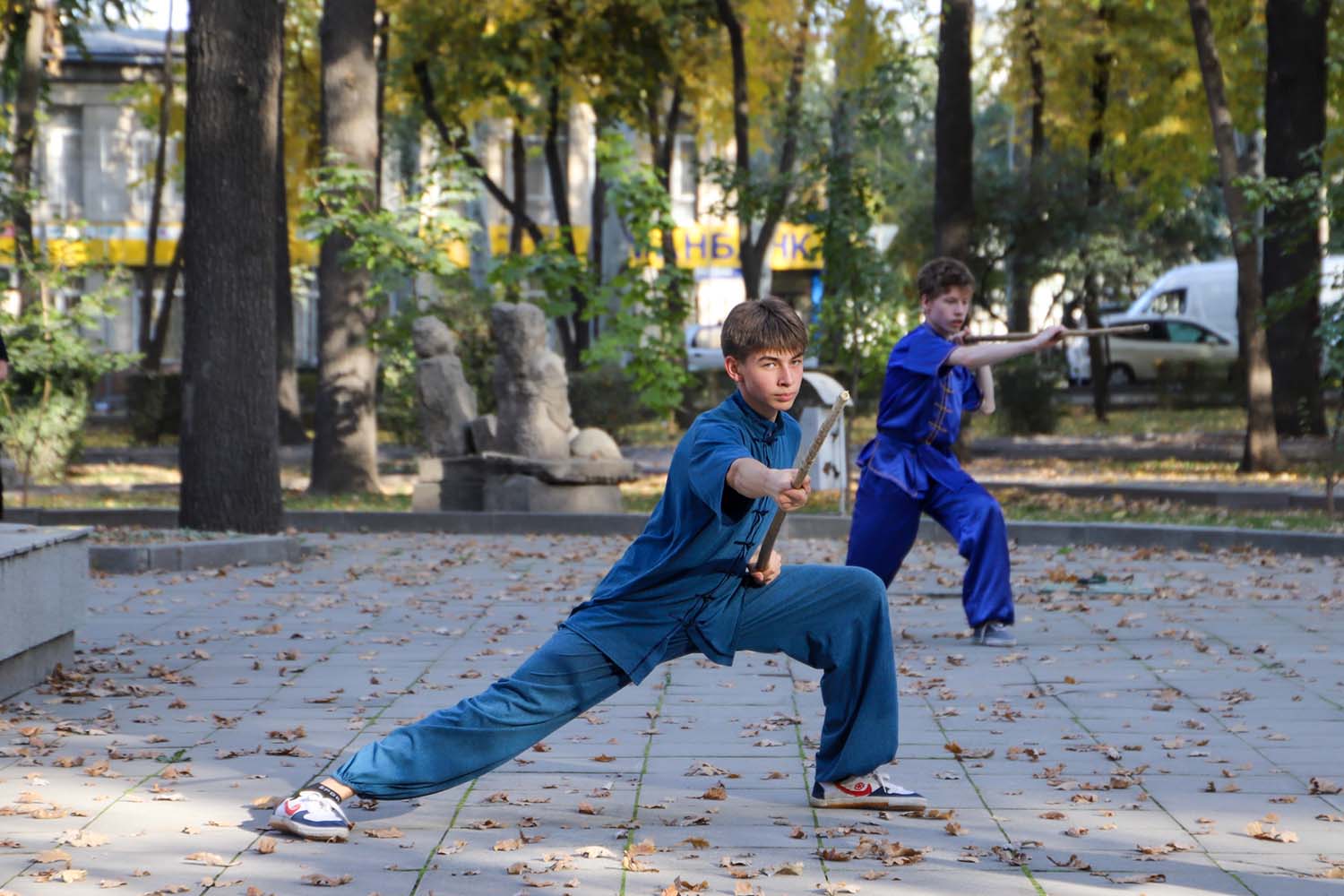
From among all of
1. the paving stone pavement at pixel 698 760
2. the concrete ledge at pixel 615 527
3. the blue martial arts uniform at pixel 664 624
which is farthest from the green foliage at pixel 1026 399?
the blue martial arts uniform at pixel 664 624

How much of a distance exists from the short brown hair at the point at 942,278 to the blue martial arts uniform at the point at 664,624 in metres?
3.18

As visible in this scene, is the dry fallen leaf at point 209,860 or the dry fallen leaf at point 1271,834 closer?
the dry fallen leaf at point 209,860

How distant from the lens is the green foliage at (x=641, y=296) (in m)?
20.6

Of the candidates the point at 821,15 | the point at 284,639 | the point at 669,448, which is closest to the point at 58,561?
the point at 284,639

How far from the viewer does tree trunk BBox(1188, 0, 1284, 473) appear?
18.8m

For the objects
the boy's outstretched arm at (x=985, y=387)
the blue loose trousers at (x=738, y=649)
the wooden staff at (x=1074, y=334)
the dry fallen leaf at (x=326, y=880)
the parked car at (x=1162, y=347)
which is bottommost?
the dry fallen leaf at (x=326, y=880)

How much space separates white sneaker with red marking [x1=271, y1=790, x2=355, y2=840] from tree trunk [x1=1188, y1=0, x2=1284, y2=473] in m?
15.0

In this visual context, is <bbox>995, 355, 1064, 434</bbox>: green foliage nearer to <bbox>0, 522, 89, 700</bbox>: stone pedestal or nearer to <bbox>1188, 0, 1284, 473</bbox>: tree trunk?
<bbox>1188, 0, 1284, 473</bbox>: tree trunk

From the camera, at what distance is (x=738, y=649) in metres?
5.20

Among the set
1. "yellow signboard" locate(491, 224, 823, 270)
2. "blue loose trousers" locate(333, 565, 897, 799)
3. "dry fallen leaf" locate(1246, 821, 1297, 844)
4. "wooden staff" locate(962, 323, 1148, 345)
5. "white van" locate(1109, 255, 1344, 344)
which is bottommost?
"dry fallen leaf" locate(1246, 821, 1297, 844)

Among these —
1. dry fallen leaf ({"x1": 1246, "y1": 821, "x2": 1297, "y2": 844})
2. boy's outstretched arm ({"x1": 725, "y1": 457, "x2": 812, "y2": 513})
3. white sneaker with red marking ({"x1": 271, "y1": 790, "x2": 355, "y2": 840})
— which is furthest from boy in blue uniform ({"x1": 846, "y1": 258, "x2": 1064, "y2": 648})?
white sneaker with red marking ({"x1": 271, "y1": 790, "x2": 355, "y2": 840})

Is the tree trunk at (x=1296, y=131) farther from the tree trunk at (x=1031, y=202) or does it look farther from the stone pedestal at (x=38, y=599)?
the stone pedestal at (x=38, y=599)

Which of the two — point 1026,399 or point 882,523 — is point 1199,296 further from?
point 882,523

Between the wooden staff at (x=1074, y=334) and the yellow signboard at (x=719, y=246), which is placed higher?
the yellow signboard at (x=719, y=246)
